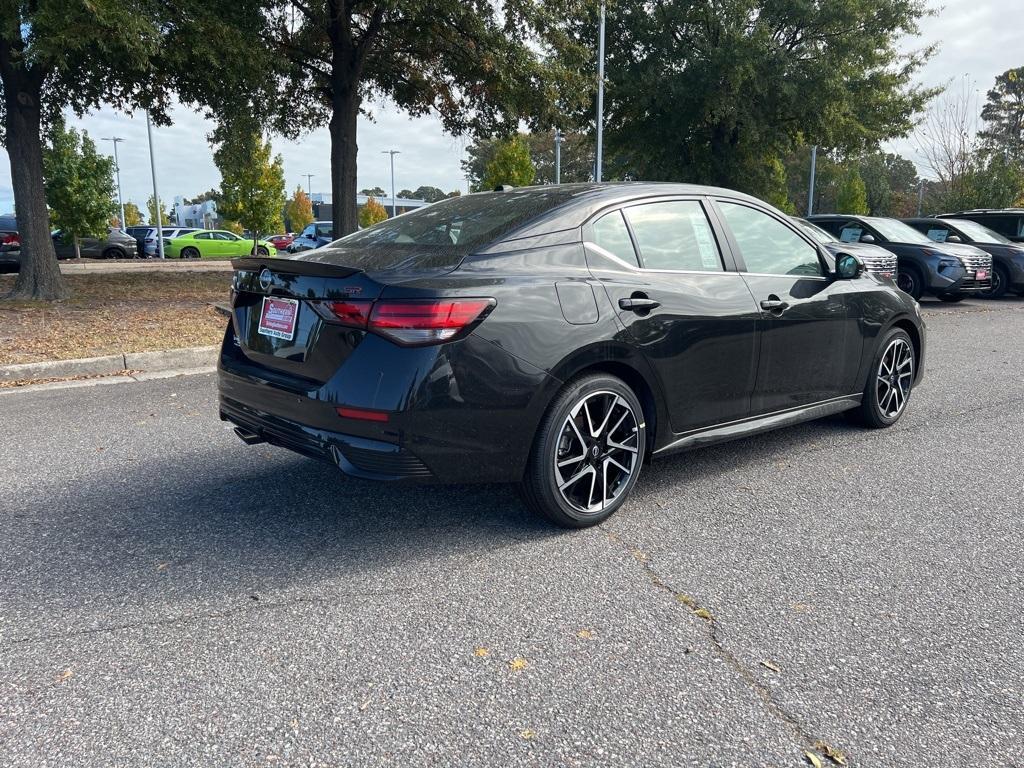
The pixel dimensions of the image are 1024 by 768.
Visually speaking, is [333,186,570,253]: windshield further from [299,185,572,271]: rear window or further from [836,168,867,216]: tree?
[836,168,867,216]: tree

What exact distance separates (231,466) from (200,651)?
6.72 ft

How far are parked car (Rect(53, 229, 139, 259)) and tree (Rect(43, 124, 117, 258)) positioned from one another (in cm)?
49

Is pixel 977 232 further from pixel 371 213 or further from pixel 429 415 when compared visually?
pixel 371 213

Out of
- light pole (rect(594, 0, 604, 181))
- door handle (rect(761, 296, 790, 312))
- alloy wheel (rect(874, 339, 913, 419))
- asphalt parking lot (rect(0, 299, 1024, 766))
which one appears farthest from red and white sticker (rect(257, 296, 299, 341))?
light pole (rect(594, 0, 604, 181))

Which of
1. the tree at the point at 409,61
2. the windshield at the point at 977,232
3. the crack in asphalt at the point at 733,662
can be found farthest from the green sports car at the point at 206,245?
the crack in asphalt at the point at 733,662

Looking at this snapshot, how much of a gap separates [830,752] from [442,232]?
2.66m

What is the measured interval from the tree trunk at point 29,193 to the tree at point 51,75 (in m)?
0.01

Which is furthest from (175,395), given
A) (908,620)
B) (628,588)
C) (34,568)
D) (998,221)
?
(998,221)

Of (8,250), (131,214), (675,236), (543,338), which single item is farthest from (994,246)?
(131,214)

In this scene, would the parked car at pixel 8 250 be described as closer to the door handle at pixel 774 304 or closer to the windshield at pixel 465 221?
the windshield at pixel 465 221

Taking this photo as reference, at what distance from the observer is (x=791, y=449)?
4922 mm

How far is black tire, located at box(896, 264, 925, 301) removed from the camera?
13422 mm

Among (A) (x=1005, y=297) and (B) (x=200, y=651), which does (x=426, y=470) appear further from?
(A) (x=1005, y=297)

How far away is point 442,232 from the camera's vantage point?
3.77 meters
